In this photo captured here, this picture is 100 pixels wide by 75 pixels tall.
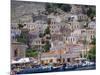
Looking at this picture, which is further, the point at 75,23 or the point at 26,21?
the point at 75,23

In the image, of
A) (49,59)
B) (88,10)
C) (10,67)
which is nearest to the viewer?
(10,67)

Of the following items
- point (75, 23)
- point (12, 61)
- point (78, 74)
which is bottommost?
point (78, 74)

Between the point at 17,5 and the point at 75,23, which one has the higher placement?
the point at 17,5

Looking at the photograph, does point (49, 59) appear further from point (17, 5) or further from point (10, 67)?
point (17, 5)

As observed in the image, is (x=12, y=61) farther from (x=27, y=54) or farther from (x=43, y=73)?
(x=43, y=73)

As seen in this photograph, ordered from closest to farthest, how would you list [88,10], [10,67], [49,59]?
[10,67]
[49,59]
[88,10]

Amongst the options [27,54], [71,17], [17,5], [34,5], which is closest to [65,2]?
[71,17]
